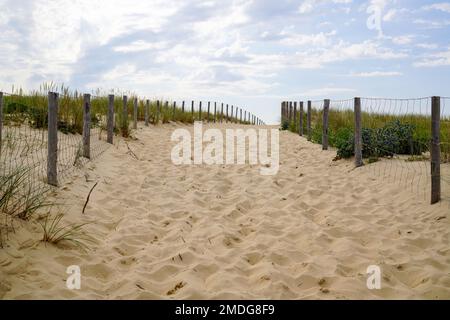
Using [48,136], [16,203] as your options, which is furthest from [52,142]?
[16,203]

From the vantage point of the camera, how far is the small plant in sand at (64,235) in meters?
4.34

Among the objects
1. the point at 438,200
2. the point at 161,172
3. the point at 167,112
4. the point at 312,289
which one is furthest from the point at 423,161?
the point at 167,112

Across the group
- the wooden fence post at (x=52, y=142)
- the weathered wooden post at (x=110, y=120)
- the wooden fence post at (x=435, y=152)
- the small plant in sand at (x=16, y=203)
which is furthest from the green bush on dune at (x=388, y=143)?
the small plant in sand at (x=16, y=203)

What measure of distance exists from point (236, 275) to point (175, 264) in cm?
62

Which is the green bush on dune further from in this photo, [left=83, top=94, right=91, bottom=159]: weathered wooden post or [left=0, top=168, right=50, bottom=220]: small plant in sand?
[left=0, top=168, right=50, bottom=220]: small plant in sand

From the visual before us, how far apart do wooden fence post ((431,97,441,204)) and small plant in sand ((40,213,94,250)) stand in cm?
451

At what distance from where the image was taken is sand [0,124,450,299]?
3.71 meters

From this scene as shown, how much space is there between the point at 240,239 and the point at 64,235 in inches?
71.5

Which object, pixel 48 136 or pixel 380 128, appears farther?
pixel 380 128

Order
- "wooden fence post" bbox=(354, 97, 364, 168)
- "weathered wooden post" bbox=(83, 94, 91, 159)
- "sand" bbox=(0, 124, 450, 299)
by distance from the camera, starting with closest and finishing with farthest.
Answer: "sand" bbox=(0, 124, 450, 299)
"weathered wooden post" bbox=(83, 94, 91, 159)
"wooden fence post" bbox=(354, 97, 364, 168)

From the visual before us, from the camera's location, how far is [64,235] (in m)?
4.45

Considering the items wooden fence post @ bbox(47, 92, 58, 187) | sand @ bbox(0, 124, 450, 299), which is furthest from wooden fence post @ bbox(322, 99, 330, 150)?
wooden fence post @ bbox(47, 92, 58, 187)

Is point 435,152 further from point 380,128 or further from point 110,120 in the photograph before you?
point 110,120

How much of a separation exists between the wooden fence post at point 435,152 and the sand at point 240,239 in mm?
217
